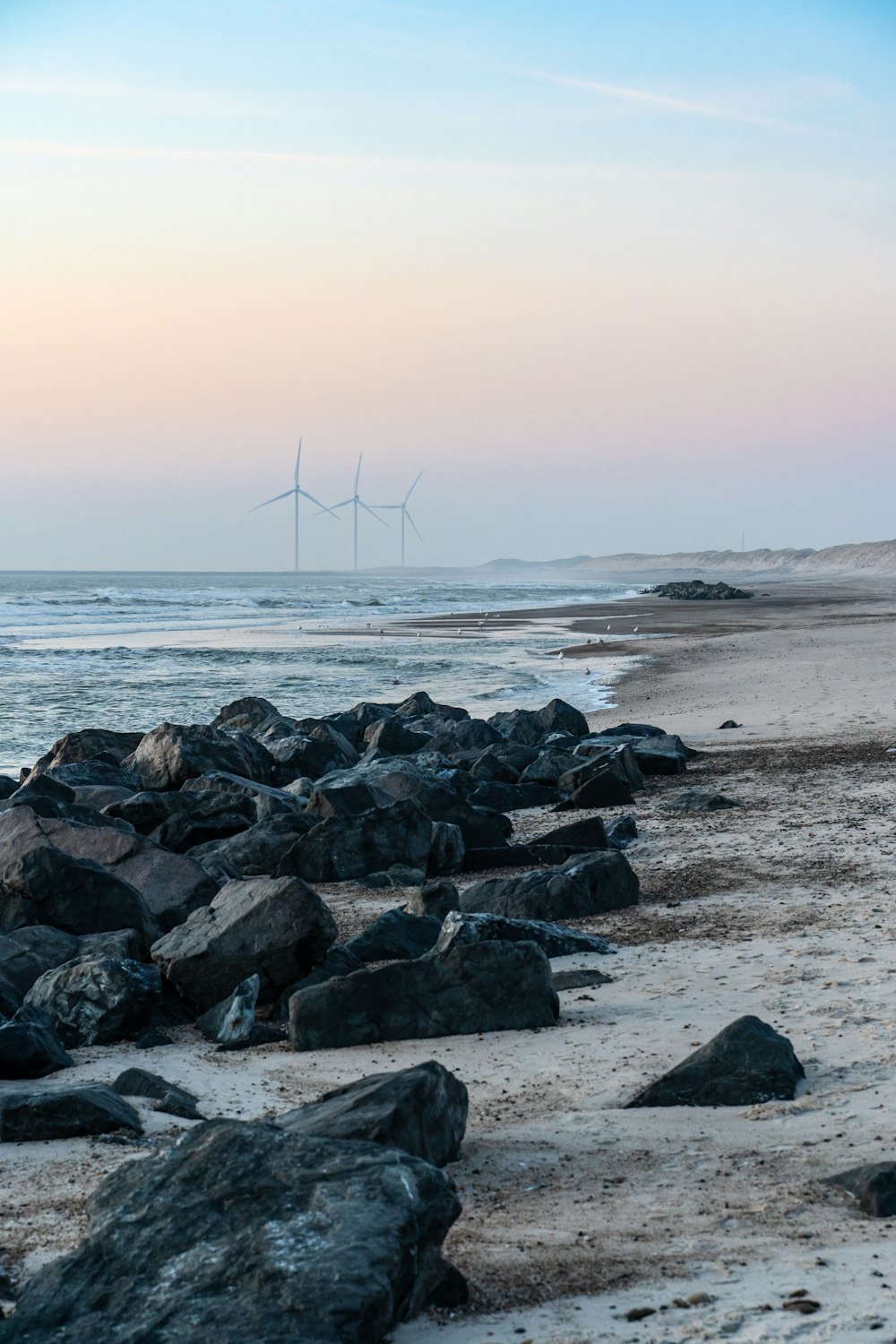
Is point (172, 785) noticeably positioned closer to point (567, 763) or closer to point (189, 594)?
point (567, 763)

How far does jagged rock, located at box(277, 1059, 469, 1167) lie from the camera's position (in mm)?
3855

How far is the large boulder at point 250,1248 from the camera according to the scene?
2852mm

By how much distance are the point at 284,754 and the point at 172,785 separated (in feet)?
8.04

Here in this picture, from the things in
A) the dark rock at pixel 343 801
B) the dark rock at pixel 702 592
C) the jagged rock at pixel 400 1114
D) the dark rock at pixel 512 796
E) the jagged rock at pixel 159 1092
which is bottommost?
the dark rock at pixel 512 796

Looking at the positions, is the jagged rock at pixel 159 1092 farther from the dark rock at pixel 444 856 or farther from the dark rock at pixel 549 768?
the dark rock at pixel 549 768

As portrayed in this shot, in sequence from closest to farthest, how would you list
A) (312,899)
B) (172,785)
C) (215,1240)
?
(215,1240)
(312,899)
(172,785)

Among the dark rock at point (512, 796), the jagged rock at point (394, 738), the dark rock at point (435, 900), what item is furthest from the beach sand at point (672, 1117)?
the jagged rock at point (394, 738)

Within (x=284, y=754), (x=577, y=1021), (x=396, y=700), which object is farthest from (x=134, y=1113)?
(x=396, y=700)

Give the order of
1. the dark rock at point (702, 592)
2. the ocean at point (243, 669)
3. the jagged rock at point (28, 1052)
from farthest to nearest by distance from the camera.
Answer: the dark rock at point (702, 592)
the ocean at point (243, 669)
the jagged rock at point (28, 1052)

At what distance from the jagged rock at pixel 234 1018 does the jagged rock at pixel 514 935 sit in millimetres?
927

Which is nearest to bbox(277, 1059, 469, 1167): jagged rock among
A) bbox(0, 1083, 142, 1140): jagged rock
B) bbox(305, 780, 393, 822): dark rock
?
bbox(0, 1083, 142, 1140): jagged rock

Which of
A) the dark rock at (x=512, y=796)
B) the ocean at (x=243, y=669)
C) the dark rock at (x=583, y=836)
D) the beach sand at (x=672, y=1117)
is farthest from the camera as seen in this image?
the ocean at (x=243, y=669)

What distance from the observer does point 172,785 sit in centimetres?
1345

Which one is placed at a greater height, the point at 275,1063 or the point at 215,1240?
the point at 215,1240
